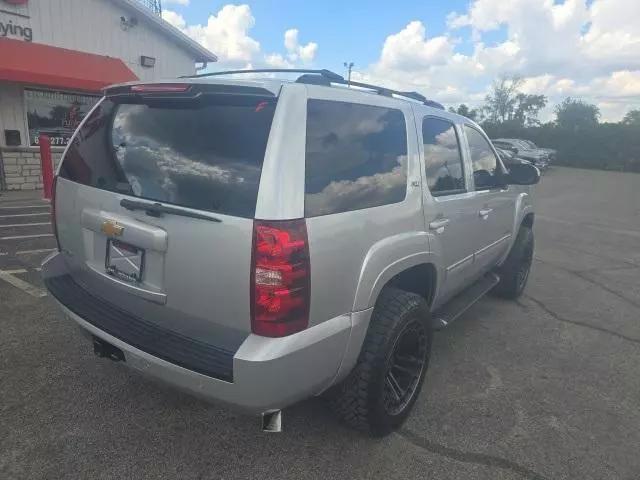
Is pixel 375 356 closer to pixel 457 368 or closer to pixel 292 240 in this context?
pixel 292 240

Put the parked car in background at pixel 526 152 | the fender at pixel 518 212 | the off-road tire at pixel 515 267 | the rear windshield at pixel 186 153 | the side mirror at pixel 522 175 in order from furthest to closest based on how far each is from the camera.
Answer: the parked car in background at pixel 526 152, the off-road tire at pixel 515 267, the fender at pixel 518 212, the side mirror at pixel 522 175, the rear windshield at pixel 186 153

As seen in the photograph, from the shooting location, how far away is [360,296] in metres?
2.23

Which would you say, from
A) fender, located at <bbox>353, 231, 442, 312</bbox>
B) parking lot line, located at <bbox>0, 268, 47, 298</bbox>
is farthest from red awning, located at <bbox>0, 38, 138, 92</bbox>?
fender, located at <bbox>353, 231, 442, 312</bbox>

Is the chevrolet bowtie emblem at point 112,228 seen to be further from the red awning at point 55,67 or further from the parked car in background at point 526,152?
the parked car in background at point 526,152

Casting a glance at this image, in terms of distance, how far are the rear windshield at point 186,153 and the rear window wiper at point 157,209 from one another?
0.14ft

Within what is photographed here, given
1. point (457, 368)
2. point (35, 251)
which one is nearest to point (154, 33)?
point (35, 251)

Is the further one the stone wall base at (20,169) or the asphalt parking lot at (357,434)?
the stone wall base at (20,169)

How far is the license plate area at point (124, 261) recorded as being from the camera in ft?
7.26

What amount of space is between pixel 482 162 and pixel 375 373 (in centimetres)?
237

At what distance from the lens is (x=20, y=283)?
4664 millimetres

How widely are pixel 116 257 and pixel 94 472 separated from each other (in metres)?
A: 1.06

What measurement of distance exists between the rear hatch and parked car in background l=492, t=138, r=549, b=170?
2602 cm

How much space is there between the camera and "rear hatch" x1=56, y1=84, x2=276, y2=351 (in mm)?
1941

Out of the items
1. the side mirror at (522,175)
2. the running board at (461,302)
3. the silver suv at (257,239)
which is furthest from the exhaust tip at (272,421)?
the side mirror at (522,175)
